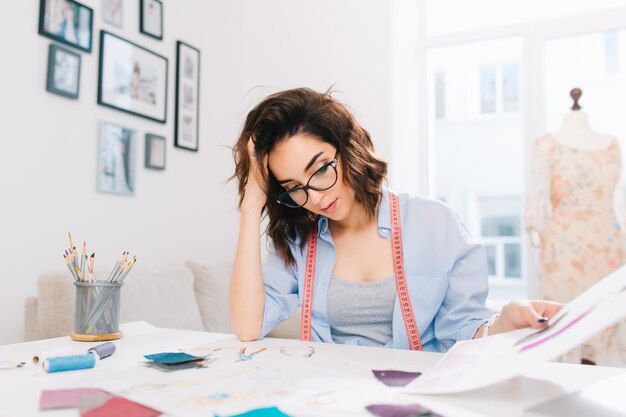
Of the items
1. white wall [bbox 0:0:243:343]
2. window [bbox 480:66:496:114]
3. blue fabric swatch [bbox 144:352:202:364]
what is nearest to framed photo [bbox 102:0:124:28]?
white wall [bbox 0:0:243:343]

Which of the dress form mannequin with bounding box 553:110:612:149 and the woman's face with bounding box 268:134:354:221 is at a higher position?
the dress form mannequin with bounding box 553:110:612:149

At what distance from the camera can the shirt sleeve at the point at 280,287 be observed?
132 centimetres

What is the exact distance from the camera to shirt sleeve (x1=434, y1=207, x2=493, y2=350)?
1.18 metres

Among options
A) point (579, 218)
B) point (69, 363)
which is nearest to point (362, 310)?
point (69, 363)

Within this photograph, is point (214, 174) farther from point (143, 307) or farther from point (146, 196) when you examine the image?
point (143, 307)

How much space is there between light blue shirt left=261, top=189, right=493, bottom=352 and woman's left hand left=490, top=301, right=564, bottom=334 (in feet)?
0.82

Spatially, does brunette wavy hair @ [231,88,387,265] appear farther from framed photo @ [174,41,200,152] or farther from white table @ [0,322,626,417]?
framed photo @ [174,41,200,152]

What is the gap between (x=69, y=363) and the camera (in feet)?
2.78

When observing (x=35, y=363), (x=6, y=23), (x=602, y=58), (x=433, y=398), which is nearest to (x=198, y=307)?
(x=6, y=23)

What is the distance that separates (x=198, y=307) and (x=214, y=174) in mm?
1018

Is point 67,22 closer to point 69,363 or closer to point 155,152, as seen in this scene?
point 155,152

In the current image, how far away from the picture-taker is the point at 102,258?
8.11 ft

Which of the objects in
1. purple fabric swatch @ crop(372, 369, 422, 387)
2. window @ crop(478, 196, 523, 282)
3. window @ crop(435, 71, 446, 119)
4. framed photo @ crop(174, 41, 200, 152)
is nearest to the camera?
purple fabric swatch @ crop(372, 369, 422, 387)

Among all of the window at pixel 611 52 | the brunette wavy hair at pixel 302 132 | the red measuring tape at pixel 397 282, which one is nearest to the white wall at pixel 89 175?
the brunette wavy hair at pixel 302 132
